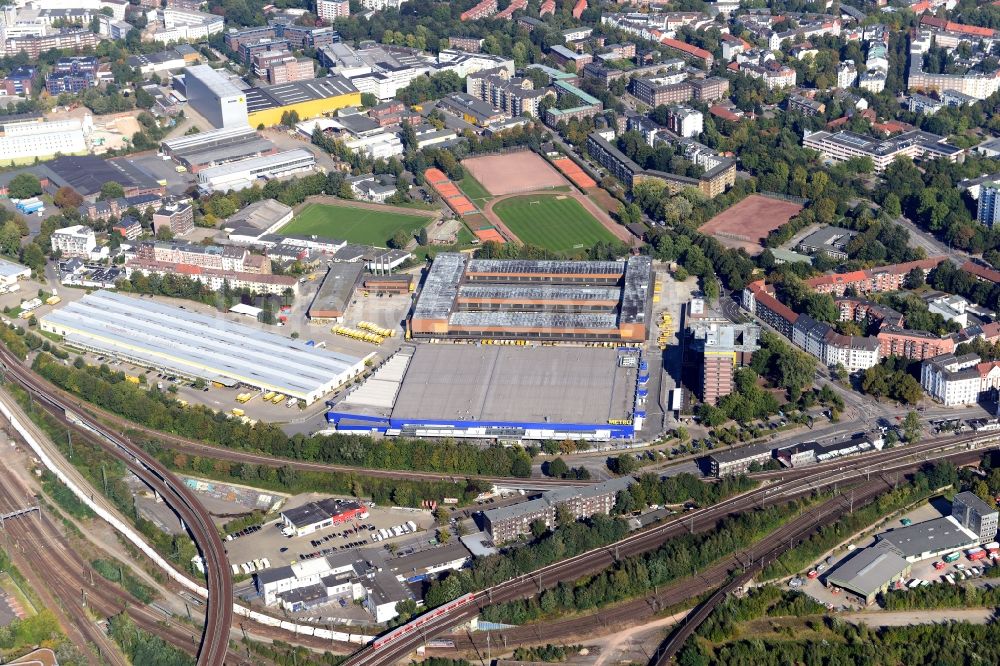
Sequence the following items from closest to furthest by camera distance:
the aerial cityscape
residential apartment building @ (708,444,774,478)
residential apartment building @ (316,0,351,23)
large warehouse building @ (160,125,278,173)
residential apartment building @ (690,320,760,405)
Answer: the aerial cityscape < residential apartment building @ (708,444,774,478) < residential apartment building @ (690,320,760,405) < large warehouse building @ (160,125,278,173) < residential apartment building @ (316,0,351,23)

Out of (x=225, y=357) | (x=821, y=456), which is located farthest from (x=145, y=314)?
(x=821, y=456)

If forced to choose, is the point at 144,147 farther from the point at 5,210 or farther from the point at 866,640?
the point at 866,640

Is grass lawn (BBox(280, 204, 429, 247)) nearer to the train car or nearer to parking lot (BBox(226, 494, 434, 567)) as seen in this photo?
parking lot (BBox(226, 494, 434, 567))

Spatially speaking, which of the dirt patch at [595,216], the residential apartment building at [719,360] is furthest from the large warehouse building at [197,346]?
the dirt patch at [595,216]

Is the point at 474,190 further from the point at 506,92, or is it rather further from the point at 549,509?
the point at 549,509

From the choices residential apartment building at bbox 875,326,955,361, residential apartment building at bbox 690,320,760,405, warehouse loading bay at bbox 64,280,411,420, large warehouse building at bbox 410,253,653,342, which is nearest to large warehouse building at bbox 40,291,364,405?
warehouse loading bay at bbox 64,280,411,420

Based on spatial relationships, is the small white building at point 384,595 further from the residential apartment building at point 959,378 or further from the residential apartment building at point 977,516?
the residential apartment building at point 959,378
